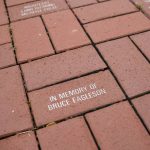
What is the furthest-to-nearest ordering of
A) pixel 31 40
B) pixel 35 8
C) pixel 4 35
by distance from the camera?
pixel 35 8
pixel 4 35
pixel 31 40

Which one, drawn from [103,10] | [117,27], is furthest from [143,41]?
[103,10]

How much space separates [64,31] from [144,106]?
118 cm

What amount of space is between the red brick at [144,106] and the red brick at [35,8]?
1.54 metres

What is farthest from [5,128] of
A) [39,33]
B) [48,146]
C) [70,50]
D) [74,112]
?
[39,33]

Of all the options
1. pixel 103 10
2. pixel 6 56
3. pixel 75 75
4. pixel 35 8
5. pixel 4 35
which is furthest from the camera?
pixel 35 8

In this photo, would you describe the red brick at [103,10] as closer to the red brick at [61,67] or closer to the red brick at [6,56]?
the red brick at [61,67]

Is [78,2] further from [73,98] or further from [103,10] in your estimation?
[73,98]

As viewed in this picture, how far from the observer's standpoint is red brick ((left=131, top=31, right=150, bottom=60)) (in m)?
2.53

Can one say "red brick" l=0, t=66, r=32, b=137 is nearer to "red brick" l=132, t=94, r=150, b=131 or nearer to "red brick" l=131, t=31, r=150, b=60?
"red brick" l=132, t=94, r=150, b=131

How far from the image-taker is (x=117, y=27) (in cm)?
281

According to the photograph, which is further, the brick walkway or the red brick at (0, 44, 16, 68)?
the red brick at (0, 44, 16, 68)

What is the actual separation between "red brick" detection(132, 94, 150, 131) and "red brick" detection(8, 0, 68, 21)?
60.5 inches

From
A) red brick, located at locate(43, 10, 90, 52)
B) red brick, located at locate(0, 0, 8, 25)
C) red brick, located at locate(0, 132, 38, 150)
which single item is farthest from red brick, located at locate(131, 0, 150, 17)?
red brick, located at locate(0, 132, 38, 150)

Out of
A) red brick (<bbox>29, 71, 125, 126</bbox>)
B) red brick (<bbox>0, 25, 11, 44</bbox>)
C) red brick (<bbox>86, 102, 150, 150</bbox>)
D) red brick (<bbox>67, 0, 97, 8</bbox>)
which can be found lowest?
red brick (<bbox>86, 102, 150, 150</bbox>)
